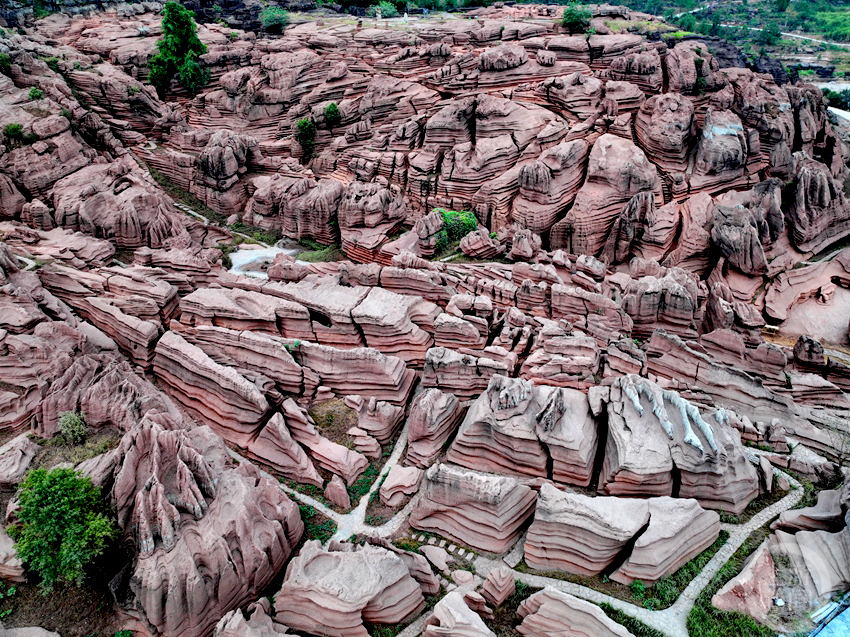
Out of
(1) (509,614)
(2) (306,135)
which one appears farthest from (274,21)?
(1) (509,614)

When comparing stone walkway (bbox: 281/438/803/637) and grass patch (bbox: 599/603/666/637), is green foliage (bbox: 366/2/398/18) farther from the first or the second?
grass patch (bbox: 599/603/666/637)

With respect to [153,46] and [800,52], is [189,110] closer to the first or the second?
[153,46]

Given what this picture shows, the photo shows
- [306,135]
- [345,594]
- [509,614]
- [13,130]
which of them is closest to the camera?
[345,594]

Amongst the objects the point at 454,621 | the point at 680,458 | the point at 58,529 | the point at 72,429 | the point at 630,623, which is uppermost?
the point at 680,458

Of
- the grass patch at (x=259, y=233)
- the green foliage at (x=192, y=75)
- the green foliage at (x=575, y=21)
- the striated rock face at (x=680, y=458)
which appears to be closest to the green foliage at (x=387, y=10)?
the green foliage at (x=575, y=21)

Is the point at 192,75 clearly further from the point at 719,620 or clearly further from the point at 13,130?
the point at 719,620

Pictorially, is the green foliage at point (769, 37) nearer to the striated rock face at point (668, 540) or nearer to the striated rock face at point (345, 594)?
the striated rock face at point (668, 540)

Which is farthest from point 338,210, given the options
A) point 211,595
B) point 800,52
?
point 800,52

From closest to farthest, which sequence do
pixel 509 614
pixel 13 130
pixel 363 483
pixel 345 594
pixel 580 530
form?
pixel 345 594 → pixel 509 614 → pixel 580 530 → pixel 363 483 → pixel 13 130
